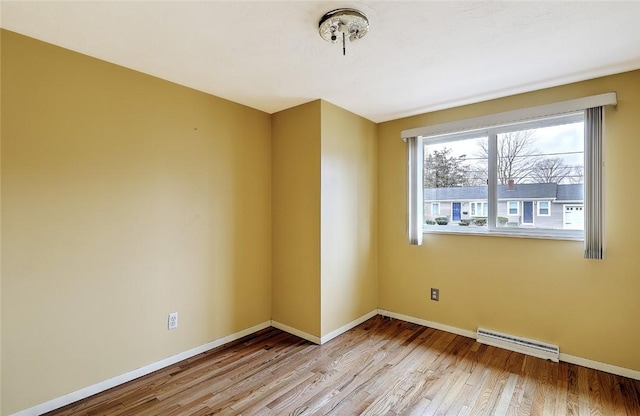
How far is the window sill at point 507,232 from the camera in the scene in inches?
98.3

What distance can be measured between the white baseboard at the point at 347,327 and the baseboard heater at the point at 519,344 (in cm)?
112

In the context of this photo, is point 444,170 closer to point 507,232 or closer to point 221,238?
point 507,232

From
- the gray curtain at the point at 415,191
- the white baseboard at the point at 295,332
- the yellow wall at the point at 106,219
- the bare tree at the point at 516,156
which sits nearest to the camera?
the yellow wall at the point at 106,219

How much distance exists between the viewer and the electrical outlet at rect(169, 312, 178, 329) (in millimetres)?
2473

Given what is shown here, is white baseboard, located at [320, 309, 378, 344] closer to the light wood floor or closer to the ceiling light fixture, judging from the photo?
the light wood floor

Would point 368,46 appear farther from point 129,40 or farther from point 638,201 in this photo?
point 638,201

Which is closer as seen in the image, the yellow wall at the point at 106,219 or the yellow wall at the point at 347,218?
the yellow wall at the point at 106,219

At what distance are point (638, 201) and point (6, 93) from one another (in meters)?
4.24

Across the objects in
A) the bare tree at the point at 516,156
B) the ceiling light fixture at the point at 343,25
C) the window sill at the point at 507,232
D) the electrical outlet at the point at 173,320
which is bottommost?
the electrical outlet at the point at 173,320

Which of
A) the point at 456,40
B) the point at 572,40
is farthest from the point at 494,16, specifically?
the point at 572,40

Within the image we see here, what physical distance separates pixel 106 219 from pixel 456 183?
3140 millimetres

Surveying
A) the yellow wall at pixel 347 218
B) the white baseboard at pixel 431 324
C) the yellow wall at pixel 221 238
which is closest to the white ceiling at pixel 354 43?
the yellow wall at pixel 221 238

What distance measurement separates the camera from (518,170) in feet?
9.20

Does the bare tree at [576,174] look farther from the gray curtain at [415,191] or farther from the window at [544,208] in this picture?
the gray curtain at [415,191]
